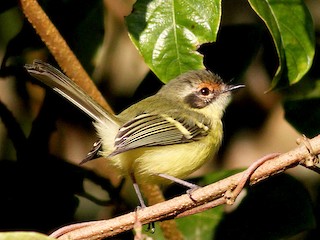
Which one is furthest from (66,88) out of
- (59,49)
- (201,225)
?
(201,225)

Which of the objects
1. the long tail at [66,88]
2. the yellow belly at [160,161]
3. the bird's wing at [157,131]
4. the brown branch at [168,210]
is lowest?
the brown branch at [168,210]

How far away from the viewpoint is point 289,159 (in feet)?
8.63

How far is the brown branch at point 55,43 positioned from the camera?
364 cm

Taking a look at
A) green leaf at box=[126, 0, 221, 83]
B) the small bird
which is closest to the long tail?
the small bird

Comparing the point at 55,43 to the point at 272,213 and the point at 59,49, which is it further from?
the point at 272,213

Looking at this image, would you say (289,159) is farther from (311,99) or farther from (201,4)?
(311,99)

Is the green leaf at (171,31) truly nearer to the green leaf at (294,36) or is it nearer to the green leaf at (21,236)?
the green leaf at (294,36)

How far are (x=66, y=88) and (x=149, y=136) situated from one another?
51cm

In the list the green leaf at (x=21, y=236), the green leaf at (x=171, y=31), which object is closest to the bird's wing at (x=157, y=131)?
the green leaf at (x=171, y=31)

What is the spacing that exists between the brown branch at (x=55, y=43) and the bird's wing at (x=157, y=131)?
0.96 feet

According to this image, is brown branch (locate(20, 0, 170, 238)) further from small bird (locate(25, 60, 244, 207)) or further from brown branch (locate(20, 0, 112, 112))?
small bird (locate(25, 60, 244, 207))

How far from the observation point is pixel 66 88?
3590mm

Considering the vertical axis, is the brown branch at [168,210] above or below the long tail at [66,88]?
below

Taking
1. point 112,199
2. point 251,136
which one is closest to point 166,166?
point 112,199
